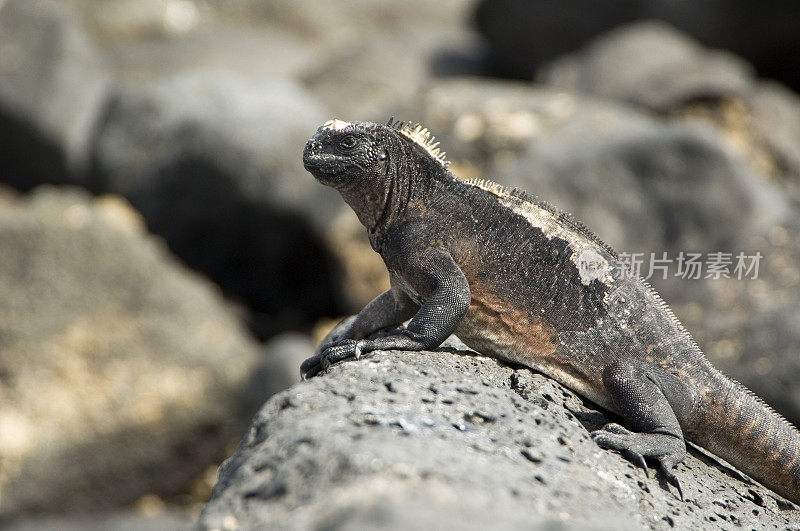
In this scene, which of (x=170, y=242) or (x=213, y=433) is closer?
(x=213, y=433)

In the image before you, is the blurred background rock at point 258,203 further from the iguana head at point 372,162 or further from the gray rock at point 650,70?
the iguana head at point 372,162

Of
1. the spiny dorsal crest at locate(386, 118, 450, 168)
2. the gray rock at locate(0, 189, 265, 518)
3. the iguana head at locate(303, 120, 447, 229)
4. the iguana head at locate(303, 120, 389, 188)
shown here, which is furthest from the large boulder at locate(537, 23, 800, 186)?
the iguana head at locate(303, 120, 389, 188)

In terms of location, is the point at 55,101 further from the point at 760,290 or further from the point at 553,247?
the point at 553,247

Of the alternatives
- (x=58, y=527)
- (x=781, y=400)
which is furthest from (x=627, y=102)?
(x=58, y=527)

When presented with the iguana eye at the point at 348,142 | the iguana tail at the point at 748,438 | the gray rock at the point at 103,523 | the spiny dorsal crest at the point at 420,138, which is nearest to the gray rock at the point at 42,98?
the gray rock at the point at 103,523

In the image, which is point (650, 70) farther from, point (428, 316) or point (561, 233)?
point (428, 316)

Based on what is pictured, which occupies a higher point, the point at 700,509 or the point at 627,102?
the point at 627,102
